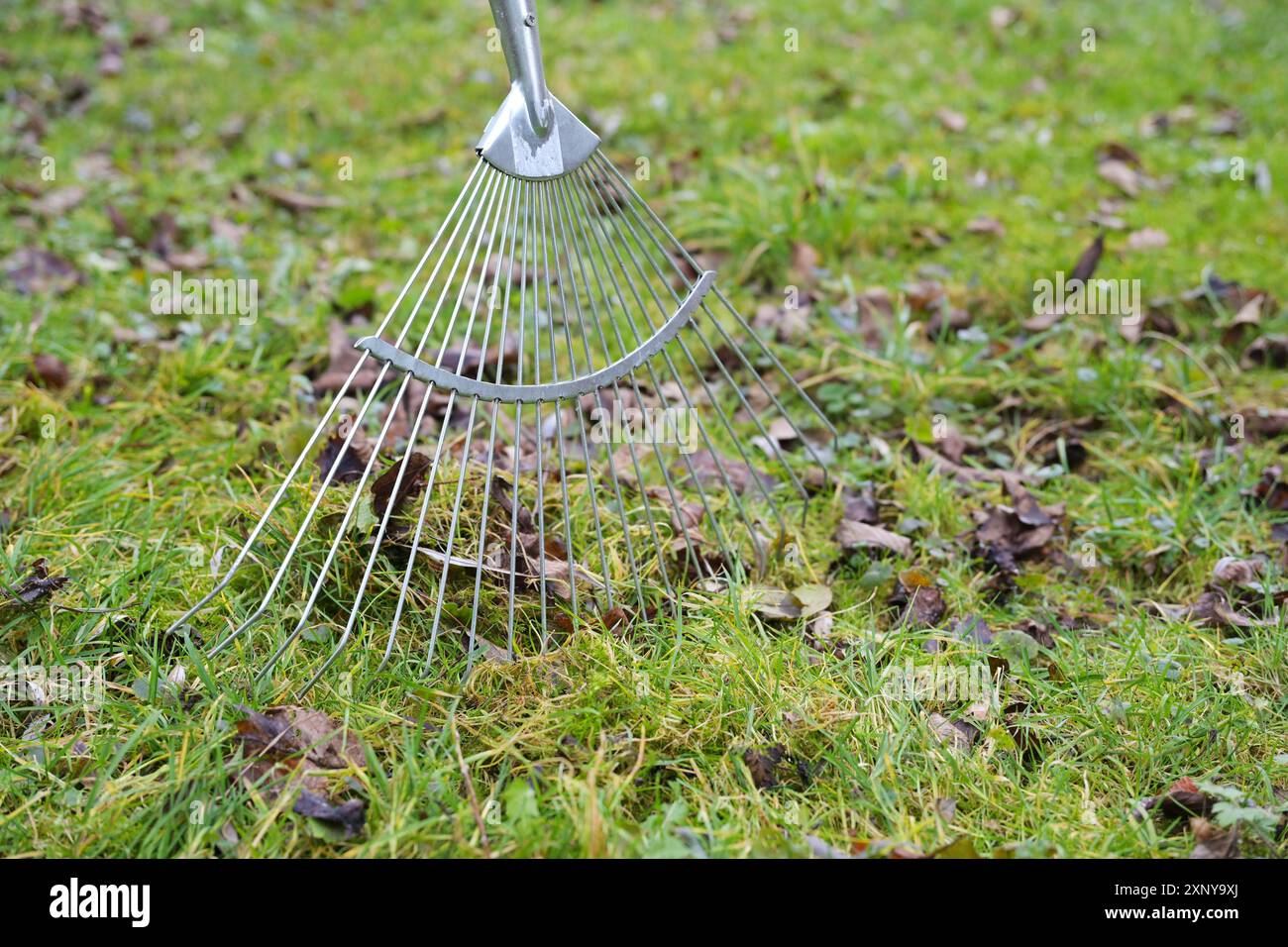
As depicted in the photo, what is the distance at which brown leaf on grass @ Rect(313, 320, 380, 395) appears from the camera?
2.94 m

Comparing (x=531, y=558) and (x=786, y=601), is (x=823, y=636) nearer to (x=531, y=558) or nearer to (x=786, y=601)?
(x=786, y=601)

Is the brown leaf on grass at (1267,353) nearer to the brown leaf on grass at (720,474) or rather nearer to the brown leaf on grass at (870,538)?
the brown leaf on grass at (870,538)

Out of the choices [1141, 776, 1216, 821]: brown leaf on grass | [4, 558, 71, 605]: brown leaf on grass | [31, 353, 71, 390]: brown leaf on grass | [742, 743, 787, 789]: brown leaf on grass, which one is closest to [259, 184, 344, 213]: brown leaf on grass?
[31, 353, 71, 390]: brown leaf on grass

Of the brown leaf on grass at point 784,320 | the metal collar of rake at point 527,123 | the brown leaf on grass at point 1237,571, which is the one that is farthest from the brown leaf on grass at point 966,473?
the metal collar of rake at point 527,123

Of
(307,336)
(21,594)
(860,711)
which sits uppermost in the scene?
(307,336)

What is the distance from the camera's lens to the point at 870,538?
2469mm

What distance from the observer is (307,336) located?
318 centimetres

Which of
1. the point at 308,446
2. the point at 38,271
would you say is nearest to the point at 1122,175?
the point at 308,446

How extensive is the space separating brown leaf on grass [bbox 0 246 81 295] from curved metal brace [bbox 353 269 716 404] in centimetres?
186

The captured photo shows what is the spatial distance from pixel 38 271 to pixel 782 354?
2.26m

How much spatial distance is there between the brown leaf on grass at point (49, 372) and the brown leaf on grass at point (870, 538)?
79.1 inches

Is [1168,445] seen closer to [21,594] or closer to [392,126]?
[21,594]
